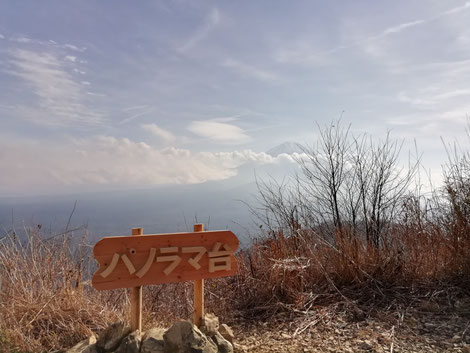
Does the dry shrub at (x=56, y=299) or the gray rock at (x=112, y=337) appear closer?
the gray rock at (x=112, y=337)

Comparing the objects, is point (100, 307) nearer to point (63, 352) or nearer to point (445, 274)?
point (63, 352)

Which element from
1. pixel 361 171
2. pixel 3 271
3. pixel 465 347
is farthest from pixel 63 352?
pixel 361 171

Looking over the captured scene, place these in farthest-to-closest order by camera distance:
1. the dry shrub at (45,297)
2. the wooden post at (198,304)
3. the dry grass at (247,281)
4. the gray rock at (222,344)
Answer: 1. the dry grass at (247,281)
2. the dry shrub at (45,297)
3. the wooden post at (198,304)
4. the gray rock at (222,344)

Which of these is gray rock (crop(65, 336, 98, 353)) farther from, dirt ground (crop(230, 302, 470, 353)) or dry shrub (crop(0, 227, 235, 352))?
dirt ground (crop(230, 302, 470, 353))

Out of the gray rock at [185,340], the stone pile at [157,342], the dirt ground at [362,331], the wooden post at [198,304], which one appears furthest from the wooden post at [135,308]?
the dirt ground at [362,331]

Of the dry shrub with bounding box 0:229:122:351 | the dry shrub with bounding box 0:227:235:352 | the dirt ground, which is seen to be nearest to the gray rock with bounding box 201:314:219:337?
the dirt ground

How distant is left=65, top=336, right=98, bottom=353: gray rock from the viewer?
9.16 feet

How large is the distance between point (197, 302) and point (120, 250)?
86cm

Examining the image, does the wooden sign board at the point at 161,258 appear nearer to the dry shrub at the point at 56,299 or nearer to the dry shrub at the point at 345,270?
the dry shrub at the point at 56,299

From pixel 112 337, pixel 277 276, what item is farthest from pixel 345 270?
pixel 112 337

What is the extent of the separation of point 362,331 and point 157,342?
2007mm

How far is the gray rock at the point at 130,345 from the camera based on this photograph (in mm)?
2742

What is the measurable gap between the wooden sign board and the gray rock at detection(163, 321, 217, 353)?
0.39m

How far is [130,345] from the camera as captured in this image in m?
2.75
